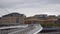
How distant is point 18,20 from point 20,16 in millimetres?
3966

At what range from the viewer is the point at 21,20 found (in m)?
119

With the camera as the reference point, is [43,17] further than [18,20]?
Yes

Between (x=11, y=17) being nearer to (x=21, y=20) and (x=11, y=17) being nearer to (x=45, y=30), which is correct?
(x=21, y=20)

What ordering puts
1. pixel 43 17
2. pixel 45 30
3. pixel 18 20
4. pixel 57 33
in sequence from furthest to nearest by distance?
pixel 43 17 < pixel 18 20 < pixel 45 30 < pixel 57 33

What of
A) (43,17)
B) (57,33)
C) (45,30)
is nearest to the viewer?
(57,33)

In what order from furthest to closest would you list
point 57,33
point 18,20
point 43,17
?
1. point 43,17
2. point 18,20
3. point 57,33

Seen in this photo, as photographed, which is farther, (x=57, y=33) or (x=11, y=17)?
(x=11, y=17)

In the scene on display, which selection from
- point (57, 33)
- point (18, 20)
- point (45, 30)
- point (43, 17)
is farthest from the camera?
point (43, 17)

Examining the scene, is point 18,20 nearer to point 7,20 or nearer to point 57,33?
point 7,20

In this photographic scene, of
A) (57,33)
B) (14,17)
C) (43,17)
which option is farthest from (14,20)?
(57,33)

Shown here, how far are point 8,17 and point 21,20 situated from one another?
25.9 feet

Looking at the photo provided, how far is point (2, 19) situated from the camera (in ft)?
395

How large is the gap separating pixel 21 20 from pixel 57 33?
46.8 metres

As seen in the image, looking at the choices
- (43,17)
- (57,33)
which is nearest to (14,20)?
(43,17)
